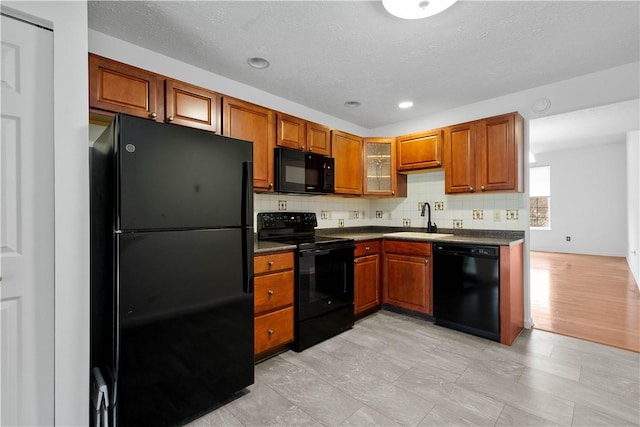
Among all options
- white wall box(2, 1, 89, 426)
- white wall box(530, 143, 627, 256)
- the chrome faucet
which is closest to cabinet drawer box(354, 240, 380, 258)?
the chrome faucet

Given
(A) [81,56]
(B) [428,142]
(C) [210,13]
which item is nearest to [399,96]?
(B) [428,142]

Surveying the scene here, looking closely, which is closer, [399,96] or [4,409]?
[4,409]

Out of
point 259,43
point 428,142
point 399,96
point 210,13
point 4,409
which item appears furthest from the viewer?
point 428,142

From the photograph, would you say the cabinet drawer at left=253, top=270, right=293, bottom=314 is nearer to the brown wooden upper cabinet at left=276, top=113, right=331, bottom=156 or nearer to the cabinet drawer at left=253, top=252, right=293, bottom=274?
the cabinet drawer at left=253, top=252, right=293, bottom=274

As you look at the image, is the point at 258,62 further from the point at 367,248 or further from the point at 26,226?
the point at 367,248

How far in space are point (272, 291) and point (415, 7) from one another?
2091 millimetres

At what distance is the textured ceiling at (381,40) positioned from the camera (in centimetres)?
175

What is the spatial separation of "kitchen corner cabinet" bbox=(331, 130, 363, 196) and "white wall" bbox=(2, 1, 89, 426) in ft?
7.51

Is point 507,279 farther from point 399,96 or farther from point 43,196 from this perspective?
point 43,196

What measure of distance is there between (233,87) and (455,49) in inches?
74.2

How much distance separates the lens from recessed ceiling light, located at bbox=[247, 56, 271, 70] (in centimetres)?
231

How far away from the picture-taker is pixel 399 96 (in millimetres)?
3008

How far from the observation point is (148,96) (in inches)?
79.0

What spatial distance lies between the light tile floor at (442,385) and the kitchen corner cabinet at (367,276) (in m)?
Result: 0.47
